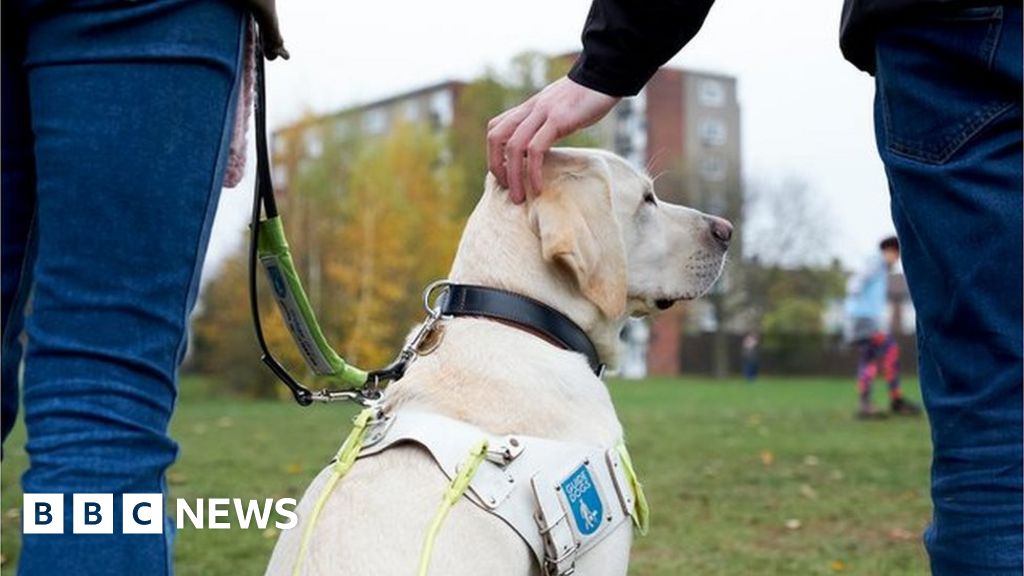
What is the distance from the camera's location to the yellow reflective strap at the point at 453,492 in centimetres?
216

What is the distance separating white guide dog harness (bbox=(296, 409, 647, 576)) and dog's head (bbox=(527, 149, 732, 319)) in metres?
0.45

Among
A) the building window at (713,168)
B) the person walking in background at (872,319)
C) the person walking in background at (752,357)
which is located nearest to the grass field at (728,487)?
the person walking in background at (872,319)

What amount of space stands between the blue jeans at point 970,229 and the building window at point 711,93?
7639cm

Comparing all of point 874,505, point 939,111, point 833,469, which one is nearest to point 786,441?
A: point 833,469

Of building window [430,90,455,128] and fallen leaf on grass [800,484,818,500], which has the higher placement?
fallen leaf on grass [800,484,818,500]

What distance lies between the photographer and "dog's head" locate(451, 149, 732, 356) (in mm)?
2713

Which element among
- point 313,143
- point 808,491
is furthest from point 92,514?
point 313,143

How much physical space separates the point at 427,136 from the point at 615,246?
42709 millimetres

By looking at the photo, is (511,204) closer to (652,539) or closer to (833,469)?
(652,539)

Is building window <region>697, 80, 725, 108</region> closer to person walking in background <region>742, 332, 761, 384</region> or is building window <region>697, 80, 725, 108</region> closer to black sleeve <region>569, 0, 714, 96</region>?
person walking in background <region>742, 332, 761, 384</region>

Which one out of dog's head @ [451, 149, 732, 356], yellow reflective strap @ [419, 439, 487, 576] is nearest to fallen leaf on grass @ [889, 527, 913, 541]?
dog's head @ [451, 149, 732, 356]

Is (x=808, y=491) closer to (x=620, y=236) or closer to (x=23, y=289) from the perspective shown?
(x=620, y=236)

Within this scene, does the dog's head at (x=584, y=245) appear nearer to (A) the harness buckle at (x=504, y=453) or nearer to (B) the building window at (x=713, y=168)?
(A) the harness buckle at (x=504, y=453)

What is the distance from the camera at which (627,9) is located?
2471 millimetres
